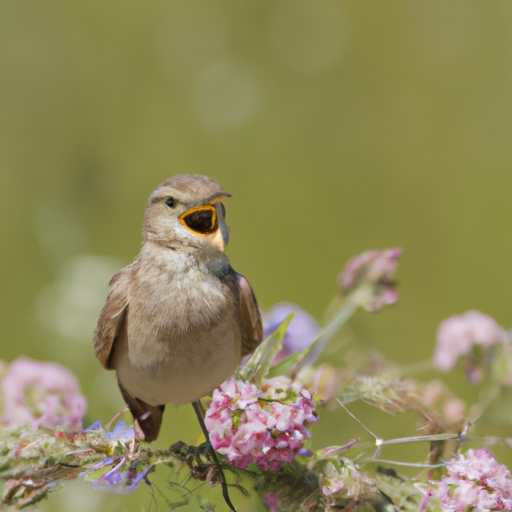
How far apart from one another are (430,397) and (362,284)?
18 centimetres

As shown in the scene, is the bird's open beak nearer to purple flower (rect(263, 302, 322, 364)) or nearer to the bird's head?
the bird's head

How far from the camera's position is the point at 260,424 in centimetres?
59

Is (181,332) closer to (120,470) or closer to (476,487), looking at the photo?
(120,470)

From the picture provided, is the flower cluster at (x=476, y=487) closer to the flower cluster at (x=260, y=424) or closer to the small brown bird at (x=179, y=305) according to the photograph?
the flower cluster at (x=260, y=424)

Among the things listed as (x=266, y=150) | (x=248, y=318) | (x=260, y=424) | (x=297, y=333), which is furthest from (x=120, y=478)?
(x=266, y=150)

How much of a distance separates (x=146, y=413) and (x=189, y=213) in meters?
0.28

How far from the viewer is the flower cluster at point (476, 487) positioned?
0.58 meters

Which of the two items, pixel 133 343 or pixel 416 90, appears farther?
pixel 416 90

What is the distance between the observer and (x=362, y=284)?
2.84ft

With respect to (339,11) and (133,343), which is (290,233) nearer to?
(339,11)

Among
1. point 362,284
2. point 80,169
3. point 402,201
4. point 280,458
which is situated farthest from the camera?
point 402,201

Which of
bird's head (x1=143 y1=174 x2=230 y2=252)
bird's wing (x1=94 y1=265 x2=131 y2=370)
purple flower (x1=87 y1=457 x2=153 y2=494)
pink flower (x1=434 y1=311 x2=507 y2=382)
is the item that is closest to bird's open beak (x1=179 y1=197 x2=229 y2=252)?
bird's head (x1=143 y1=174 x2=230 y2=252)

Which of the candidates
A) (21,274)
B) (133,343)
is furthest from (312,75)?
(133,343)

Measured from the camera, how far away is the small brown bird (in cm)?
68
